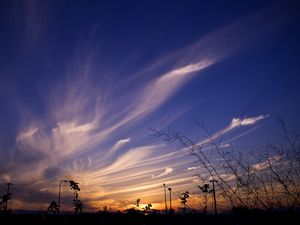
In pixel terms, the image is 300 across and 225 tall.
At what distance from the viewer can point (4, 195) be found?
6700 centimetres

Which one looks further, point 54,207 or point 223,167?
point 54,207

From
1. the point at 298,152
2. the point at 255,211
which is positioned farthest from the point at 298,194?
the point at 255,211

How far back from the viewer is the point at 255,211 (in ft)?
20.3

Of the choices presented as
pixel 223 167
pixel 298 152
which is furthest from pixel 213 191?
pixel 298 152

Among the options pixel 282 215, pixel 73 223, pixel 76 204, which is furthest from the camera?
pixel 76 204

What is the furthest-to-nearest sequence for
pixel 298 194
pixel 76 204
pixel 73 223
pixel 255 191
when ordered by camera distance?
1. pixel 76 204
2. pixel 73 223
3. pixel 255 191
4. pixel 298 194

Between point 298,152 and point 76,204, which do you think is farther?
point 76,204

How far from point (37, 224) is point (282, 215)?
1393 cm

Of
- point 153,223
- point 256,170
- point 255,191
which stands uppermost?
point 256,170

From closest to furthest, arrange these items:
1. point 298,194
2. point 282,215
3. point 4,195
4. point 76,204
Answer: point 298,194, point 282,215, point 76,204, point 4,195

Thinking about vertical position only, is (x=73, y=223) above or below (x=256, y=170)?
below

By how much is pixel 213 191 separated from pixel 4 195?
72.3m

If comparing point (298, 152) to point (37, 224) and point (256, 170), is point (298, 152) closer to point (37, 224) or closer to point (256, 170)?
point (256, 170)

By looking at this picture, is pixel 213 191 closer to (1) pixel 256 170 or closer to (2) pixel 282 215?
(1) pixel 256 170
